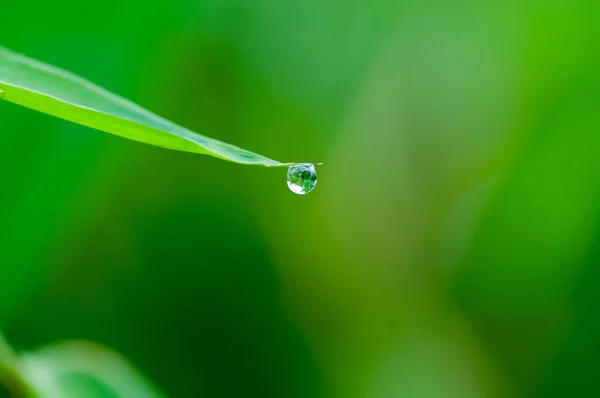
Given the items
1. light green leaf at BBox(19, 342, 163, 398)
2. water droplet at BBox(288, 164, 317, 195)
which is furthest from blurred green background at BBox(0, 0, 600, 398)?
water droplet at BBox(288, 164, 317, 195)

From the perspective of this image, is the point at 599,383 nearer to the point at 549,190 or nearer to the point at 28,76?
the point at 549,190

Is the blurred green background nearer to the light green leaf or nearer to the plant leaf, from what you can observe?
the light green leaf

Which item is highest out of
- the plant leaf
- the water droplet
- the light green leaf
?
the plant leaf

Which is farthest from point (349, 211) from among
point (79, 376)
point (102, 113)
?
A: point (102, 113)

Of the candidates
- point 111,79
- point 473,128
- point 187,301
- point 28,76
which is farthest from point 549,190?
→ point 28,76

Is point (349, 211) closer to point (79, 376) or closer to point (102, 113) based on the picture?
point (79, 376)

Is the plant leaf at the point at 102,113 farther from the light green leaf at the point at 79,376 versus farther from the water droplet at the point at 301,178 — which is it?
the light green leaf at the point at 79,376

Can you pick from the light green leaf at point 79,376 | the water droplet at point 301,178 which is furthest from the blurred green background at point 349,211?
the water droplet at point 301,178
